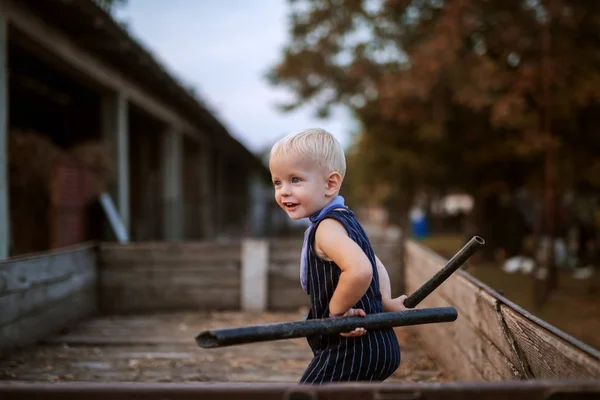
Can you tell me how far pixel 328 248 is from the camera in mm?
1763

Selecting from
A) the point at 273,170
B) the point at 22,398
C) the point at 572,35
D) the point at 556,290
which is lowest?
the point at 556,290

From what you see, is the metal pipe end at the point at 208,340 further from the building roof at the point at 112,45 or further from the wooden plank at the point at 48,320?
the building roof at the point at 112,45

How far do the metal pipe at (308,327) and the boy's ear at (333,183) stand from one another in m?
0.45

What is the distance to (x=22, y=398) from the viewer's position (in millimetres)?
1280

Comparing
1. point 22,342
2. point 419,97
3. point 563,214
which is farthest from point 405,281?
point 563,214

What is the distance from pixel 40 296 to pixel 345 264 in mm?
2934

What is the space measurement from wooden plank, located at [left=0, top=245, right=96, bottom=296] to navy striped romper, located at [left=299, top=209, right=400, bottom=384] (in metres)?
2.24

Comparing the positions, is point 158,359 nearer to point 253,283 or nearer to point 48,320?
point 48,320

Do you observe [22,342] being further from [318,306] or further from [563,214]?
[563,214]

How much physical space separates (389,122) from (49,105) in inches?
282

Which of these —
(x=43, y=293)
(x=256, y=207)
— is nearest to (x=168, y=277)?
(x=43, y=293)

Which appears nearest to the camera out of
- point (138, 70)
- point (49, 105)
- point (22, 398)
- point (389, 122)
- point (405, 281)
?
point (22, 398)

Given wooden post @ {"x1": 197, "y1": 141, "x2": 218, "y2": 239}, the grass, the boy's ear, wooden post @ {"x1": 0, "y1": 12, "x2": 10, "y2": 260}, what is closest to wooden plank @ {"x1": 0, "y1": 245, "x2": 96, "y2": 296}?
wooden post @ {"x1": 0, "y1": 12, "x2": 10, "y2": 260}

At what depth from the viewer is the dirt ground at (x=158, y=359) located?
3232mm
